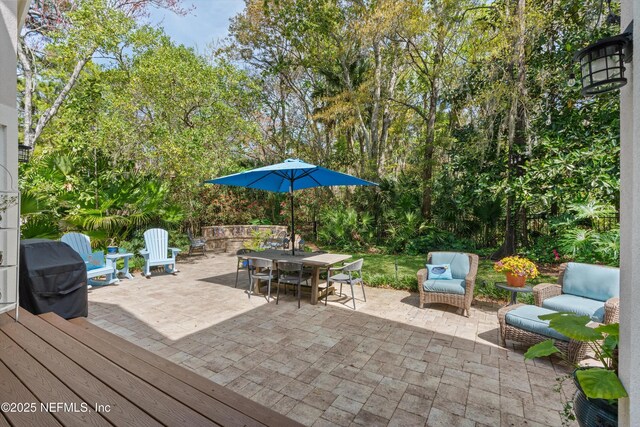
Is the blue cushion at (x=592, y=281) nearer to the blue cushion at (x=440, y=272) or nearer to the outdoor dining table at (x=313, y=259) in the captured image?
the blue cushion at (x=440, y=272)

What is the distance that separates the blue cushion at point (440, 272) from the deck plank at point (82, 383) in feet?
14.0

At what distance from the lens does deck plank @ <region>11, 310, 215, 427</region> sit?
1638 millimetres

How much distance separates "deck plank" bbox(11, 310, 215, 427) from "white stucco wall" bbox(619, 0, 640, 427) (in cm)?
195

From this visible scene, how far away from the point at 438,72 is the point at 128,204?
353 inches

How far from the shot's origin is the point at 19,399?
5.65 feet

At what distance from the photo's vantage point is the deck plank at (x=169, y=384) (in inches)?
65.7

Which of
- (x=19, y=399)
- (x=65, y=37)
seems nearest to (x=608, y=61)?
(x=19, y=399)

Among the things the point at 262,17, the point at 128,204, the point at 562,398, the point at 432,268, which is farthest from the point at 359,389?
the point at 262,17

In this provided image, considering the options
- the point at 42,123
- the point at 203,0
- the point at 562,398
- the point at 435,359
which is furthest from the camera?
the point at 203,0

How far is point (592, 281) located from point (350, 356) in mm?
2996

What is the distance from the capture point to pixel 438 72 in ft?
30.8

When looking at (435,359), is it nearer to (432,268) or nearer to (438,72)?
(432,268)

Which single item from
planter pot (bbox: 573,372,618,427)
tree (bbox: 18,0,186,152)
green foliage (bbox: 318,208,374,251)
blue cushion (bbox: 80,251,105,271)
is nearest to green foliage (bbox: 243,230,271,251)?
green foliage (bbox: 318,208,374,251)

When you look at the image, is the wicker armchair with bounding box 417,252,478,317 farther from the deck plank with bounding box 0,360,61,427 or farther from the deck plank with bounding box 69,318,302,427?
the deck plank with bounding box 0,360,61,427
